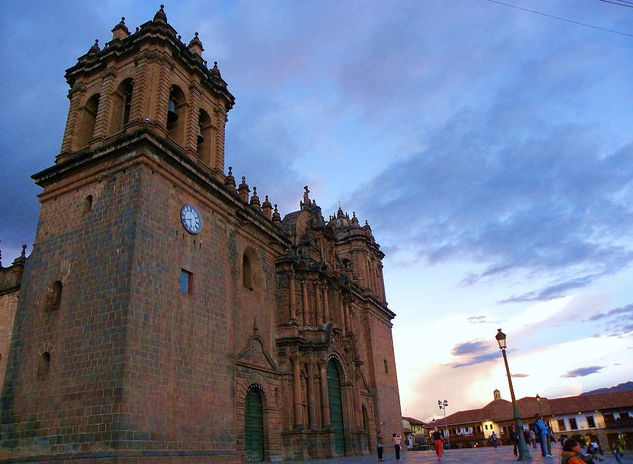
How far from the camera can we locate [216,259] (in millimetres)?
17703

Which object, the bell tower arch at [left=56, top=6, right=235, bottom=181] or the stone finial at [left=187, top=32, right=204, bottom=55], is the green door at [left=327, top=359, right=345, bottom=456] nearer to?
the bell tower arch at [left=56, top=6, right=235, bottom=181]

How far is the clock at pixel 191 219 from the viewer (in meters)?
16.5

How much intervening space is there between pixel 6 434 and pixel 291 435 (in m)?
10.3

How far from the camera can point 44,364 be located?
47.2 feet

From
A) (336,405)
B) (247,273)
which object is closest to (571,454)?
(247,273)

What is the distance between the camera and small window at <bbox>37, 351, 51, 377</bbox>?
561 inches

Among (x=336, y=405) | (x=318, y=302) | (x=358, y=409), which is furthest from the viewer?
(x=358, y=409)

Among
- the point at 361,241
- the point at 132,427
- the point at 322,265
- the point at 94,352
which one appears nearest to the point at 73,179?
the point at 94,352

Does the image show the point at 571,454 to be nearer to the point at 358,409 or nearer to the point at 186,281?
the point at 186,281

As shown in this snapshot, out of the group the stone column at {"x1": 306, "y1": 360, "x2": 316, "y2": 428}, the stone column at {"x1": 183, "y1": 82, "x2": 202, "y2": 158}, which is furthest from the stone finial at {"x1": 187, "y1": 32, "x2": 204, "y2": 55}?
the stone column at {"x1": 306, "y1": 360, "x2": 316, "y2": 428}

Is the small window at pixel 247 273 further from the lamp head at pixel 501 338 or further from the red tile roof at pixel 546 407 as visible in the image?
the red tile roof at pixel 546 407

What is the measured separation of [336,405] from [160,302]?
12.6 metres

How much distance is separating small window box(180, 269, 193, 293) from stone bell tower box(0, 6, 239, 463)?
0.08 m

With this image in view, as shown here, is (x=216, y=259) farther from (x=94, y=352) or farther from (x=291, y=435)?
(x=291, y=435)
